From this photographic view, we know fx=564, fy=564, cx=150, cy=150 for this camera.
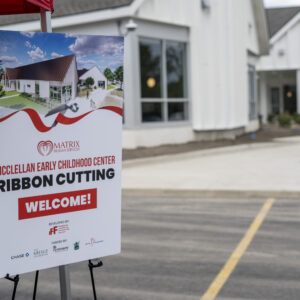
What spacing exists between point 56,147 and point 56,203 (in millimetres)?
361

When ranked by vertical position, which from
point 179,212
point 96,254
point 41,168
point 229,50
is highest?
point 229,50

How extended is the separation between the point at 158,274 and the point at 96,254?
2280 mm

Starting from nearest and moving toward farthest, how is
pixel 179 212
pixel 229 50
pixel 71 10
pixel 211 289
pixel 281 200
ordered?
pixel 211 289 → pixel 179 212 → pixel 281 200 → pixel 71 10 → pixel 229 50

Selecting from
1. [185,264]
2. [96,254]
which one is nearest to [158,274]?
[185,264]

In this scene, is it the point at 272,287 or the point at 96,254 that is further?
the point at 272,287

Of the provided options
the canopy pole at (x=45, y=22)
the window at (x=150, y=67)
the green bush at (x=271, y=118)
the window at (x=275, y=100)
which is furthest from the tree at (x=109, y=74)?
the window at (x=275, y=100)

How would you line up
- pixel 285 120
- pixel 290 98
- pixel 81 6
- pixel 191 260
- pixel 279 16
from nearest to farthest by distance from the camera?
pixel 191 260 < pixel 81 6 < pixel 285 120 < pixel 279 16 < pixel 290 98

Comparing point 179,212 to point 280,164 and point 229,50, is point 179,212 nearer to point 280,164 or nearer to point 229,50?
point 280,164

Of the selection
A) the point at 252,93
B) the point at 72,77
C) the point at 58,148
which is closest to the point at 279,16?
the point at 252,93

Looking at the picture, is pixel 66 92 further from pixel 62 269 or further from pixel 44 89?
pixel 62 269

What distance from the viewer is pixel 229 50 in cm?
2233

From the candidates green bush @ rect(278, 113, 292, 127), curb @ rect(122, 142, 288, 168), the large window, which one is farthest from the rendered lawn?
green bush @ rect(278, 113, 292, 127)

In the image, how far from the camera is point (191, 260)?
6.44 meters

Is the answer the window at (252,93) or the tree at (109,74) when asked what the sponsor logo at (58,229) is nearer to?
the tree at (109,74)
